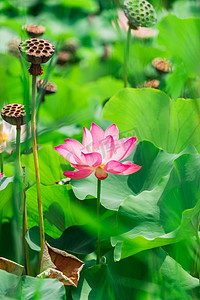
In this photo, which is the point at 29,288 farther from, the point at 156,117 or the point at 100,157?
the point at 156,117

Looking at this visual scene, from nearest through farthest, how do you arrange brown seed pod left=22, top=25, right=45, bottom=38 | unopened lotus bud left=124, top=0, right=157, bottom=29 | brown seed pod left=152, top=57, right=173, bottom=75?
unopened lotus bud left=124, top=0, right=157, bottom=29 < brown seed pod left=22, top=25, right=45, bottom=38 < brown seed pod left=152, top=57, right=173, bottom=75

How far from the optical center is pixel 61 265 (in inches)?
23.0

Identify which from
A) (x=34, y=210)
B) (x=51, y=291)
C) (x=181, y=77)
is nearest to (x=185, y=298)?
(x=51, y=291)

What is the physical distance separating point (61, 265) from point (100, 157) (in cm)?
15

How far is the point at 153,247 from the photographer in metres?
0.56

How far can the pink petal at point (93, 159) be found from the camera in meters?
0.54

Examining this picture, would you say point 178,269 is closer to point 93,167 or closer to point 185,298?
point 185,298

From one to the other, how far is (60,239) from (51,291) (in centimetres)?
15

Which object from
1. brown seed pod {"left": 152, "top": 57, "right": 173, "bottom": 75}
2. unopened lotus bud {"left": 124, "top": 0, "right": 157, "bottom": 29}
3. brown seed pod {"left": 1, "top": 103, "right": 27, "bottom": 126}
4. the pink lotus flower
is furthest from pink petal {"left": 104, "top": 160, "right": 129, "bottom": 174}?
brown seed pod {"left": 152, "top": 57, "right": 173, "bottom": 75}

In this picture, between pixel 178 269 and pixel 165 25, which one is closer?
pixel 178 269

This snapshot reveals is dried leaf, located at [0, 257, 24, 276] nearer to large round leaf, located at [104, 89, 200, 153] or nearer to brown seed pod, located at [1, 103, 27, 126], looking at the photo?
brown seed pod, located at [1, 103, 27, 126]

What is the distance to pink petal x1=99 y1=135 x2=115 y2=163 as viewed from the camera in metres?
0.56

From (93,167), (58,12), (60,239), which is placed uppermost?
(93,167)

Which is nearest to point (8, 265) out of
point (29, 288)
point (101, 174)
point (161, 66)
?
point (29, 288)
